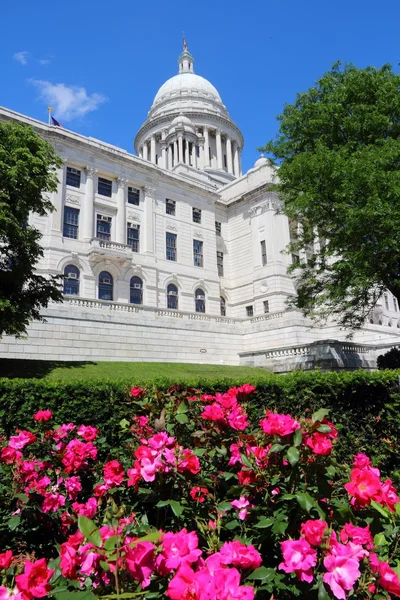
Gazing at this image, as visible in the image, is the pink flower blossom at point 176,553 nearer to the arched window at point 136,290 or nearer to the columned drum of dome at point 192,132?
the arched window at point 136,290

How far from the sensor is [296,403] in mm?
7953

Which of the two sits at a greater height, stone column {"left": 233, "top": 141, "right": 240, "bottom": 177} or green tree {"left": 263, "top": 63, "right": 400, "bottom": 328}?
stone column {"left": 233, "top": 141, "right": 240, "bottom": 177}

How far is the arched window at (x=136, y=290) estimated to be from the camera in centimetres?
3431

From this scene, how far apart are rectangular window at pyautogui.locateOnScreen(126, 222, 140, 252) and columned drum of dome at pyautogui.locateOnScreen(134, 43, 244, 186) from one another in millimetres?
24021

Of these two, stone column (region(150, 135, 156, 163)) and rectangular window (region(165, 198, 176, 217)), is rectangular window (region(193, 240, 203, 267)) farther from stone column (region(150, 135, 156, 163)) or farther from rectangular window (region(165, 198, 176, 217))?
stone column (region(150, 135, 156, 163))

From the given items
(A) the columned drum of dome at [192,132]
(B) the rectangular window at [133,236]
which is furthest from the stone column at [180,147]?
(B) the rectangular window at [133,236]

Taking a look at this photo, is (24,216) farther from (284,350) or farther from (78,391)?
(284,350)

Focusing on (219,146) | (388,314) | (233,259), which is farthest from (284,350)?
(219,146)

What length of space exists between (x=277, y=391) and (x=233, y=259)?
37.3 meters

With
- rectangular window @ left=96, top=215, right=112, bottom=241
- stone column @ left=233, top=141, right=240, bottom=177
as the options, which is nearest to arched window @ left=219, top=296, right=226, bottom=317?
rectangular window @ left=96, top=215, right=112, bottom=241

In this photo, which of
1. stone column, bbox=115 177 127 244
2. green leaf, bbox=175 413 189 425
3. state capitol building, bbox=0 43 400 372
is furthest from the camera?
stone column, bbox=115 177 127 244

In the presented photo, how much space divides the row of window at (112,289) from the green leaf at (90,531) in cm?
2624

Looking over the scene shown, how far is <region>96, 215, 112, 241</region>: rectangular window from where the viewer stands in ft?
112

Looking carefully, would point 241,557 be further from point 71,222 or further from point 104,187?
point 104,187
